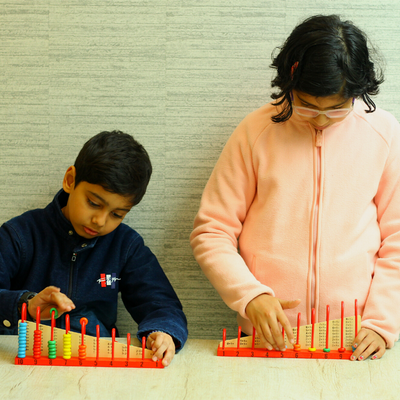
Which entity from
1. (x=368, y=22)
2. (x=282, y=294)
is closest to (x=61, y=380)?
(x=282, y=294)

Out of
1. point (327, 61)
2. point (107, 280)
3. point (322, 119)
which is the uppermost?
point (327, 61)

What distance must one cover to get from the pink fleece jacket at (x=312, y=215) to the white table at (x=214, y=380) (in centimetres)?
22

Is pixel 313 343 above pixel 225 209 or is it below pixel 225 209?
below

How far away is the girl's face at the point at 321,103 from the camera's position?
44.0 inches

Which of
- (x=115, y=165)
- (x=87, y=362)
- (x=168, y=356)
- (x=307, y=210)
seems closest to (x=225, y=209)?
(x=307, y=210)

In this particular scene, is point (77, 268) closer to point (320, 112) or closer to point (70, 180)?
point (70, 180)

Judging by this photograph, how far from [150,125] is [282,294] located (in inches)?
28.5

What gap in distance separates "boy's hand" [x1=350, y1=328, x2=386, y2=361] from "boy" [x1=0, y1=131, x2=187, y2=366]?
0.43 m

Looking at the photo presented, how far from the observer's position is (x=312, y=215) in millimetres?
1243

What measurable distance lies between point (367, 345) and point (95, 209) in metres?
0.78

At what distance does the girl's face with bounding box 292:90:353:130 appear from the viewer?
3.67 ft

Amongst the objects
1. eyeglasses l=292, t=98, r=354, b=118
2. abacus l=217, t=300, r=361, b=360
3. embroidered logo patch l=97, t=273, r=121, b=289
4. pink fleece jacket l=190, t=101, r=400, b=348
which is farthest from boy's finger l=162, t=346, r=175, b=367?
eyeglasses l=292, t=98, r=354, b=118

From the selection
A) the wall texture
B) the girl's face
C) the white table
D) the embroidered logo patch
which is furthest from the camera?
the wall texture

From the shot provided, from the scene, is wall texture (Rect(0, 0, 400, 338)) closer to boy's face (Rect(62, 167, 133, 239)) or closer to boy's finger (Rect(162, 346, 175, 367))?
boy's face (Rect(62, 167, 133, 239))
